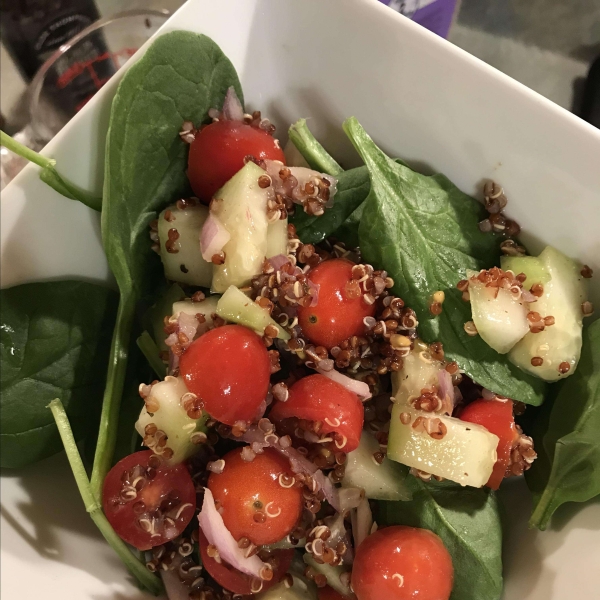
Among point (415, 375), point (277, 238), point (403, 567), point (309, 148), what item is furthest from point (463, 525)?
point (309, 148)

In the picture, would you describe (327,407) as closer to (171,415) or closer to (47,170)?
(171,415)

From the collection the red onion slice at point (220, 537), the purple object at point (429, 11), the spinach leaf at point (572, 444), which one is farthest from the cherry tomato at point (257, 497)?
the purple object at point (429, 11)

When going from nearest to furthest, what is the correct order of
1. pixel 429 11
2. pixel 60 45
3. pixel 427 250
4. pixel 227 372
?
pixel 227 372 < pixel 427 250 < pixel 429 11 < pixel 60 45

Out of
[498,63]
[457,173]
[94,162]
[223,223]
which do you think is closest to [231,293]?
[223,223]

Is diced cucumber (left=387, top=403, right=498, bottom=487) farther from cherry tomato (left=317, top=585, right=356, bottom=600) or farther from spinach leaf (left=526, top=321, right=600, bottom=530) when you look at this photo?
cherry tomato (left=317, top=585, right=356, bottom=600)

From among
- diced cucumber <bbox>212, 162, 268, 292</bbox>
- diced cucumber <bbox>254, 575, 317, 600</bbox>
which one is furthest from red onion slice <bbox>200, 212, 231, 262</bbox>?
diced cucumber <bbox>254, 575, 317, 600</bbox>

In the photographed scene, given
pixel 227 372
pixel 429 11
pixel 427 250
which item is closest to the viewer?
pixel 227 372
